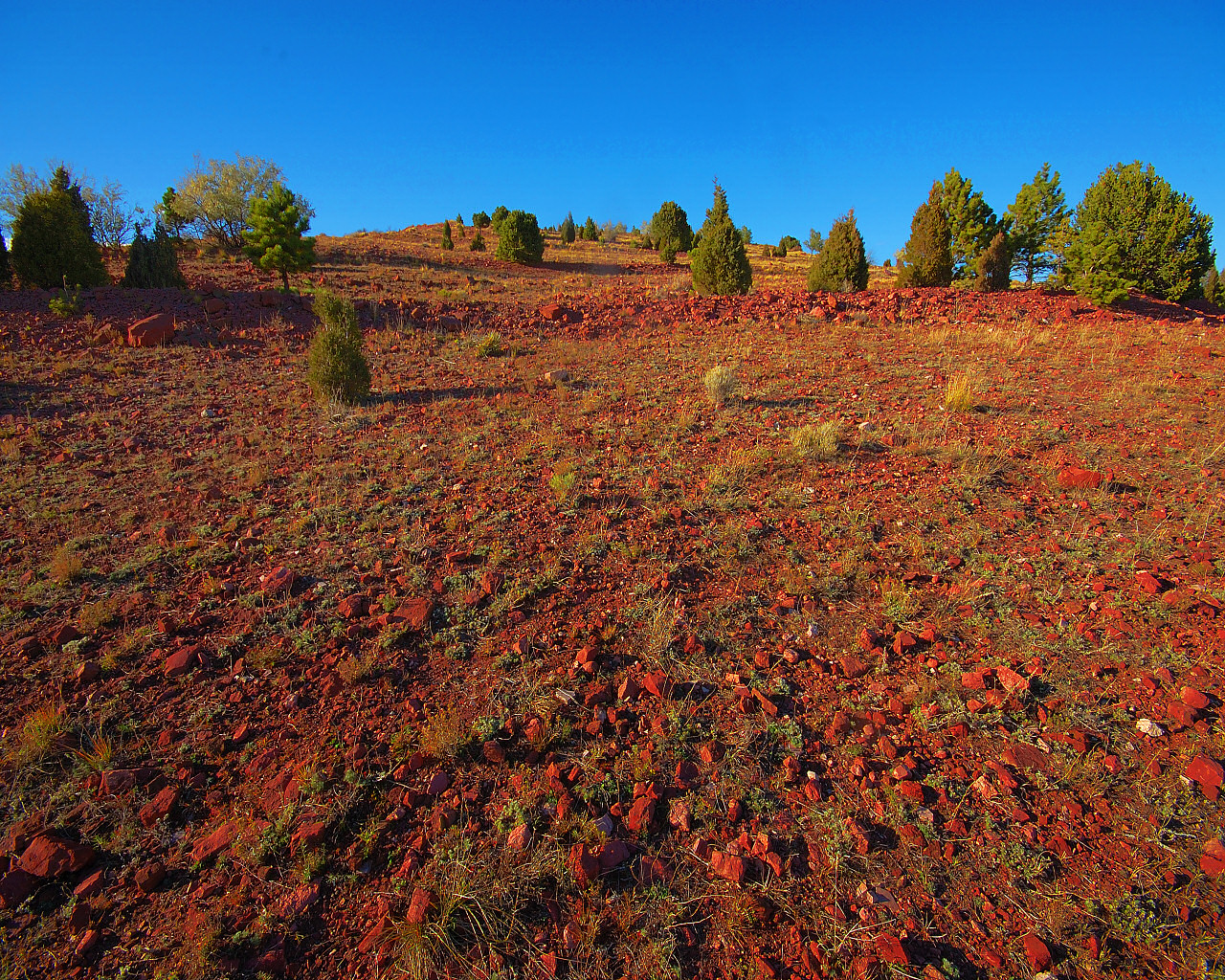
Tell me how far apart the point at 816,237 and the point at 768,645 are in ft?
155

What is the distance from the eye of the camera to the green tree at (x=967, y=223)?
1895 centimetres

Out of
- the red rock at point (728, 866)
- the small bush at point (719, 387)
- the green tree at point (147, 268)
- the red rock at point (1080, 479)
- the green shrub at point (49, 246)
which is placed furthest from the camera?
the green tree at point (147, 268)

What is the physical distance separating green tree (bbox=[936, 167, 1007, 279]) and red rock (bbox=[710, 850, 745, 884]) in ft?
72.1

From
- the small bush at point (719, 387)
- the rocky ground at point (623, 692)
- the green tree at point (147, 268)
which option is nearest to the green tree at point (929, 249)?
the rocky ground at point (623, 692)

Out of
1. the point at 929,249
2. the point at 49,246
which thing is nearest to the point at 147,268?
the point at 49,246

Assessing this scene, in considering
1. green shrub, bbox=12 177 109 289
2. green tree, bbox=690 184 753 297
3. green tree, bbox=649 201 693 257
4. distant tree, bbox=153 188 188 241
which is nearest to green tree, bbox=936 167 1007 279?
green tree, bbox=690 184 753 297

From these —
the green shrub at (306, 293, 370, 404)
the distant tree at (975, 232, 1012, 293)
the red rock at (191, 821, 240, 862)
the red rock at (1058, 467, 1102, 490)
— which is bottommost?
the red rock at (191, 821, 240, 862)

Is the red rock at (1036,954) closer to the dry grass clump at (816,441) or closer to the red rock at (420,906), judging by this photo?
the red rock at (420,906)

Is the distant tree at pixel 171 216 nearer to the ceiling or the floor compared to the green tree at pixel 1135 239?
nearer to the ceiling

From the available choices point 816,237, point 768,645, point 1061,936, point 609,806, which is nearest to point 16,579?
point 609,806

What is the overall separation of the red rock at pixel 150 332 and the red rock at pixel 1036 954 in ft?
47.3

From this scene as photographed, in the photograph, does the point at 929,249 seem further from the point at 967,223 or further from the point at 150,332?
the point at 150,332

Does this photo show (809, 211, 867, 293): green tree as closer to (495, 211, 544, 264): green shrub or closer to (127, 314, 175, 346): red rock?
(495, 211, 544, 264): green shrub

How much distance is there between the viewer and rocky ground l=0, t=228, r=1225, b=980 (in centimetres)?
216
